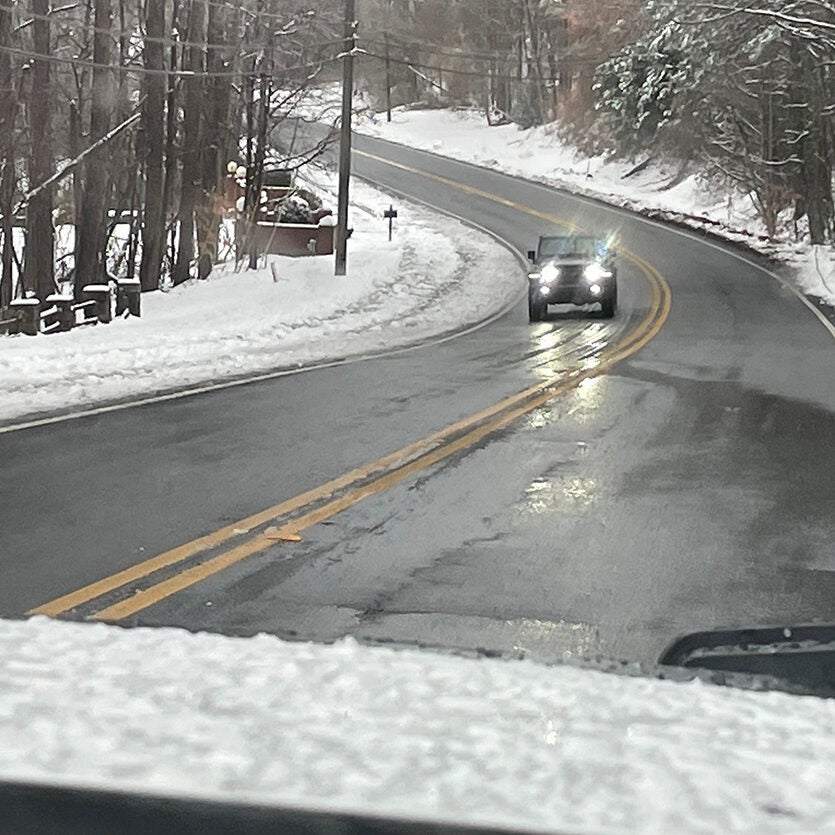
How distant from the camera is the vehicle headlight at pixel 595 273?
2425cm

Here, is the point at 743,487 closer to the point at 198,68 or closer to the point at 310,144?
the point at 198,68

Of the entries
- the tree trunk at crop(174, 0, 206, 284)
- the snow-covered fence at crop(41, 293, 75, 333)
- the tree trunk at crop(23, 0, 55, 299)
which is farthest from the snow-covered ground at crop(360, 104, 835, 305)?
the tree trunk at crop(23, 0, 55, 299)

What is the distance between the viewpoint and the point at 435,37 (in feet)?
282

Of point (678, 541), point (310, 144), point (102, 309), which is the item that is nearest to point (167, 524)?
point (678, 541)

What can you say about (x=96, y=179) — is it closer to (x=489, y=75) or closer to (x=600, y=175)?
(x=600, y=175)

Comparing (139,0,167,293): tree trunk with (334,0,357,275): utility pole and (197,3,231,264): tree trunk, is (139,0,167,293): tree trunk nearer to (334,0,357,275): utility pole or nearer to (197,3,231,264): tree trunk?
(197,3,231,264): tree trunk

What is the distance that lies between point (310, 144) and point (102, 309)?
115 feet

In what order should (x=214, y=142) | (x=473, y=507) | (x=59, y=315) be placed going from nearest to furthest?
(x=473, y=507), (x=59, y=315), (x=214, y=142)

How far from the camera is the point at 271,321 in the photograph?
2152 cm

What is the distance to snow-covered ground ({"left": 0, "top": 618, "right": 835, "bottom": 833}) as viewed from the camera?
2.21m

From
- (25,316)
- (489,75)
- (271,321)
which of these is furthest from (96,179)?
(489,75)

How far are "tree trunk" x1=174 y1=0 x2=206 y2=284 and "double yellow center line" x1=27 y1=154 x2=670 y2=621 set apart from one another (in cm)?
1828

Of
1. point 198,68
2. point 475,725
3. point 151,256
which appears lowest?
point 151,256

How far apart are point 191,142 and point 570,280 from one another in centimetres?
1118
